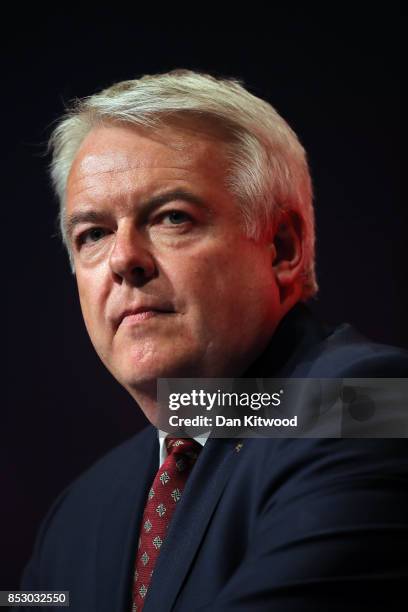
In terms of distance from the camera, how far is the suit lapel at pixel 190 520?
142 cm

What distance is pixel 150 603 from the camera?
1.43 meters

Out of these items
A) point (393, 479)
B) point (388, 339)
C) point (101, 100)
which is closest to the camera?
point (393, 479)

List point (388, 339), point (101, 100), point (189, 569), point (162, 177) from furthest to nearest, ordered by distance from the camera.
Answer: point (388, 339) < point (101, 100) < point (162, 177) < point (189, 569)

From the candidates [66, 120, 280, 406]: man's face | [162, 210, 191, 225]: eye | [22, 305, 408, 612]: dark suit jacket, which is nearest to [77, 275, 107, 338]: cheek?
[66, 120, 280, 406]: man's face

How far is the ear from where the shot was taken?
1700 mm

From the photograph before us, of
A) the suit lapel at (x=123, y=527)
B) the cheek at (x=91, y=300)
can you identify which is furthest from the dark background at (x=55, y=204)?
the cheek at (x=91, y=300)

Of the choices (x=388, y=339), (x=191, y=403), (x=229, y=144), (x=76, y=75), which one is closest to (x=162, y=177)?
(x=229, y=144)

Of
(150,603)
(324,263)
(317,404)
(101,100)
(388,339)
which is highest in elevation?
(101,100)

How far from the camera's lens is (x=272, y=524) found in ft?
4.33

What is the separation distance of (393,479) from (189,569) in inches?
15.8

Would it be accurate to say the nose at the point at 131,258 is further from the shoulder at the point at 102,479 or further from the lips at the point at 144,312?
the shoulder at the point at 102,479

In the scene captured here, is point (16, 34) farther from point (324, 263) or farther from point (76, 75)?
point (324, 263)

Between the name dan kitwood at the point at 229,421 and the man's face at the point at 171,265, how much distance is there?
0.31 ft

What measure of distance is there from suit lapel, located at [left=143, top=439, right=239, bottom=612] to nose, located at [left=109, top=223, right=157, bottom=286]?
35 cm
